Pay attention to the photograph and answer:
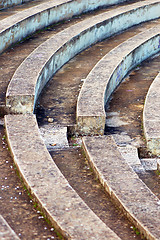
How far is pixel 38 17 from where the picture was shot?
911 centimetres

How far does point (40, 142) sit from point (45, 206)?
1237mm

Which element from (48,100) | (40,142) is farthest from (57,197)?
(48,100)

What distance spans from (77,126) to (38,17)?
4176mm

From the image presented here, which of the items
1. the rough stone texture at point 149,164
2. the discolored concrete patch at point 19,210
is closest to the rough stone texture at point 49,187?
the discolored concrete patch at point 19,210

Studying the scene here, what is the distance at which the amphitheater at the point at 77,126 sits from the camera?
3705mm

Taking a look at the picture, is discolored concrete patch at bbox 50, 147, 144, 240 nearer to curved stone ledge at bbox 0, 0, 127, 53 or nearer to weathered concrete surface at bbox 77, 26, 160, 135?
weathered concrete surface at bbox 77, 26, 160, 135

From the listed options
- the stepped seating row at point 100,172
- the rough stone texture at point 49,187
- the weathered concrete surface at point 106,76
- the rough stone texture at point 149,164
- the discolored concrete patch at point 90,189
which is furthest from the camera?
the weathered concrete surface at point 106,76

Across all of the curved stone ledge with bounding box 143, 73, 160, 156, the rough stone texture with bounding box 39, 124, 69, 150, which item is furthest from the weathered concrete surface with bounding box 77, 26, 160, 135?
the curved stone ledge with bounding box 143, 73, 160, 156

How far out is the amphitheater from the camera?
371 centimetres

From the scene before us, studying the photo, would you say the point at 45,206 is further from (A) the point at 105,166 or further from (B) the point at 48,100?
(B) the point at 48,100

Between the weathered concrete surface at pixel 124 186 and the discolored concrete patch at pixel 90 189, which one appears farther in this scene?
the discolored concrete patch at pixel 90 189

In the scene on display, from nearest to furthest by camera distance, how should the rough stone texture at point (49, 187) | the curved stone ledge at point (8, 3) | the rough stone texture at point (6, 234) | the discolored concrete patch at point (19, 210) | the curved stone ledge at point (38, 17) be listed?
the rough stone texture at point (6, 234) < the rough stone texture at point (49, 187) < the discolored concrete patch at point (19, 210) < the curved stone ledge at point (38, 17) < the curved stone ledge at point (8, 3)

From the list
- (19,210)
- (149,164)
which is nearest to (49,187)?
(19,210)

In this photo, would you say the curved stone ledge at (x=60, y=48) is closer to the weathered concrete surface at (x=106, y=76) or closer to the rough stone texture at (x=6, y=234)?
the weathered concrete surface at (x=106, y=76)
